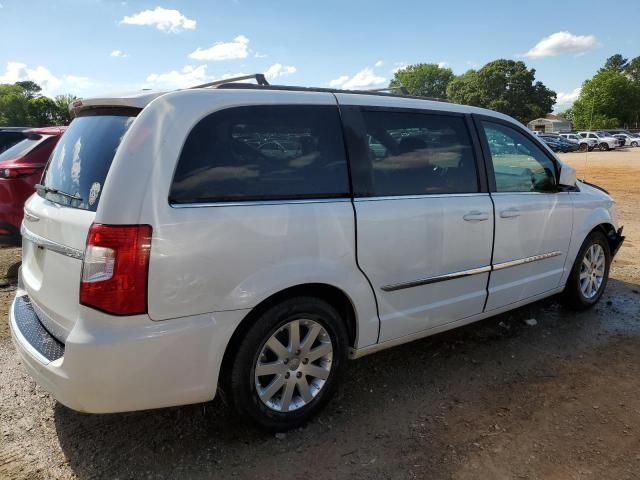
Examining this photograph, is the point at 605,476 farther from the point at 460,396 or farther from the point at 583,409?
the point at 460,396

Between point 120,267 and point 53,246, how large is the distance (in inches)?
22.3

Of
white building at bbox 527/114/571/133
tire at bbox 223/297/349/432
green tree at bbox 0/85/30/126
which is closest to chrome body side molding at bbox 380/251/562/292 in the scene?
tire at bbox 223/297/349/432

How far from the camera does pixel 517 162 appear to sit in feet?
13.2

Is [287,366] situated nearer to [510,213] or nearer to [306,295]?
[306,295]

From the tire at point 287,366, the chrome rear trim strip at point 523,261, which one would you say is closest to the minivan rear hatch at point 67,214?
the tire at point 287,366

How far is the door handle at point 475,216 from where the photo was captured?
3.44 metres

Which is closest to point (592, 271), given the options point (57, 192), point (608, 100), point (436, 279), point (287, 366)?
point (436, 279)

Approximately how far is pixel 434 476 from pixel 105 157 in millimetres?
2223

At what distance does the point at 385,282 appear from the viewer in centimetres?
306

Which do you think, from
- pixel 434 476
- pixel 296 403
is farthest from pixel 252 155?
pixel 434 476

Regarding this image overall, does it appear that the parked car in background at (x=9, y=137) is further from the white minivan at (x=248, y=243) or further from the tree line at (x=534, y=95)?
the tree line at (x=534, y=95)

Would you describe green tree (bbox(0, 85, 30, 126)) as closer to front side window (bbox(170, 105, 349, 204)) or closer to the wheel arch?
front side window (bbox(170, 105, 349, 204))

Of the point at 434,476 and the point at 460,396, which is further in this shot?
the point at 460,396

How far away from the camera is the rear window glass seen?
8.10 feet
